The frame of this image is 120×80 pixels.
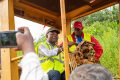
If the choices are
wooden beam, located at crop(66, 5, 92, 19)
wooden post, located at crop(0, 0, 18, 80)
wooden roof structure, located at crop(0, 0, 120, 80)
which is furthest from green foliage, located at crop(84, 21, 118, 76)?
wooden post, located at crop(0, 0, 18, 80)

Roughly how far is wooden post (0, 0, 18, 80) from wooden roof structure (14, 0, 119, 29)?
0.68 meters

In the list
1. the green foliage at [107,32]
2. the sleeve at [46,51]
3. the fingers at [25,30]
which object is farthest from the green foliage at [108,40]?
the fingers at [25,30]

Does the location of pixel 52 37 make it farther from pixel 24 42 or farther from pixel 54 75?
pixel 24 42

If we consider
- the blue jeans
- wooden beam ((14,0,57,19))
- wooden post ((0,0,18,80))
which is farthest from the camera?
wooden beam ((14,0,57,19))

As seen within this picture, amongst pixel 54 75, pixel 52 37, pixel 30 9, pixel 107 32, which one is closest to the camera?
pixel 54 75

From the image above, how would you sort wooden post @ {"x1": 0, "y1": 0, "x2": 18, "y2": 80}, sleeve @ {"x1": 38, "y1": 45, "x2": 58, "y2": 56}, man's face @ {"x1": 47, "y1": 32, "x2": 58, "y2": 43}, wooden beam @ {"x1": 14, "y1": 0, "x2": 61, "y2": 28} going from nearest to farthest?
wooden post @ {"x1": 0, "y1": 0, "x2": 18, "y2": 80} → sleeve @ {"x1": 38, "y1": 45, "x2": 58, "y2": 56} → man's face @ {"x1": 47, "y1": 32, "x2": 58, "y2": 43} → wooden beam @ {"x1": 14, "y1": 0, "x2": 61, "y2": 28}

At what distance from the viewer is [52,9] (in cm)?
549

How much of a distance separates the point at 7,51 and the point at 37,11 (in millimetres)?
1741

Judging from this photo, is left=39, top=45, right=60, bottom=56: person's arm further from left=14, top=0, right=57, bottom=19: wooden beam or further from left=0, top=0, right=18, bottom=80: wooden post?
left=14, top=0, right=57, bottom=19: wooden beam

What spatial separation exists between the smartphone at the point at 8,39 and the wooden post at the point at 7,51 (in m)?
2.57

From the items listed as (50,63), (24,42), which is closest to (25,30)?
(24,42)

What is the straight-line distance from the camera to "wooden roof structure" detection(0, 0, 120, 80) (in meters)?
3.78

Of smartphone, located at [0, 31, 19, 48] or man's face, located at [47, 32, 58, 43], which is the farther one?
man's face, located at [47, 32, 58, 43]

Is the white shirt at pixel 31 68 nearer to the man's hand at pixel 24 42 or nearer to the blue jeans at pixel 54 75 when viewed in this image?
the man's hand at pixel 24 42
